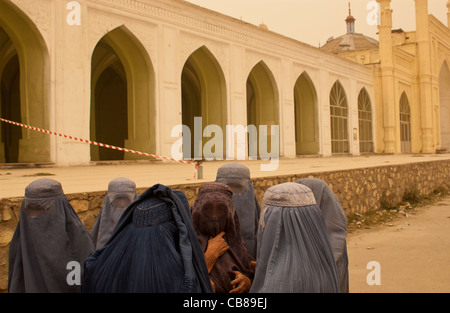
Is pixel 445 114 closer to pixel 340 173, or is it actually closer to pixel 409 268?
pixel 340 173

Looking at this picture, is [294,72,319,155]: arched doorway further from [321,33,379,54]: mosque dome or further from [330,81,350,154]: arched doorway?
[321,33,379,54]: mosque dome

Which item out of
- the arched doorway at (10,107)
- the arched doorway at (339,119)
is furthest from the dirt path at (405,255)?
the arched doorway at (10,107)

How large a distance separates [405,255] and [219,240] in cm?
362

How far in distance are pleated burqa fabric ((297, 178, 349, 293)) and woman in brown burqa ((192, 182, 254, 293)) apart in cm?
58

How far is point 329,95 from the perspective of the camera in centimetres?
1848

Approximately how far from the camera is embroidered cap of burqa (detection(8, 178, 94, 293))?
246 cm

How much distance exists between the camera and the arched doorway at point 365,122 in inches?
832

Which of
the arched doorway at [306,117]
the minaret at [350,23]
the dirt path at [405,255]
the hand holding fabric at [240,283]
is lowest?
the dirt path at [405,255]

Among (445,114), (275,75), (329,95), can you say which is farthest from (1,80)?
(445,114)

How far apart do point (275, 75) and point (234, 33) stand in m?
2.53

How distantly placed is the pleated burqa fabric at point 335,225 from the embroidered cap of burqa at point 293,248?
2.48 ft

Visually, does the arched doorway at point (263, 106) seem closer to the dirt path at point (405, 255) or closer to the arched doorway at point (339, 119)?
the arched doorway at point (339, 119)

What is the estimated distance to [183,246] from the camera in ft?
6.57

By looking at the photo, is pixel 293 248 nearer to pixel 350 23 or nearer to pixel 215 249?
pixel 215 249
